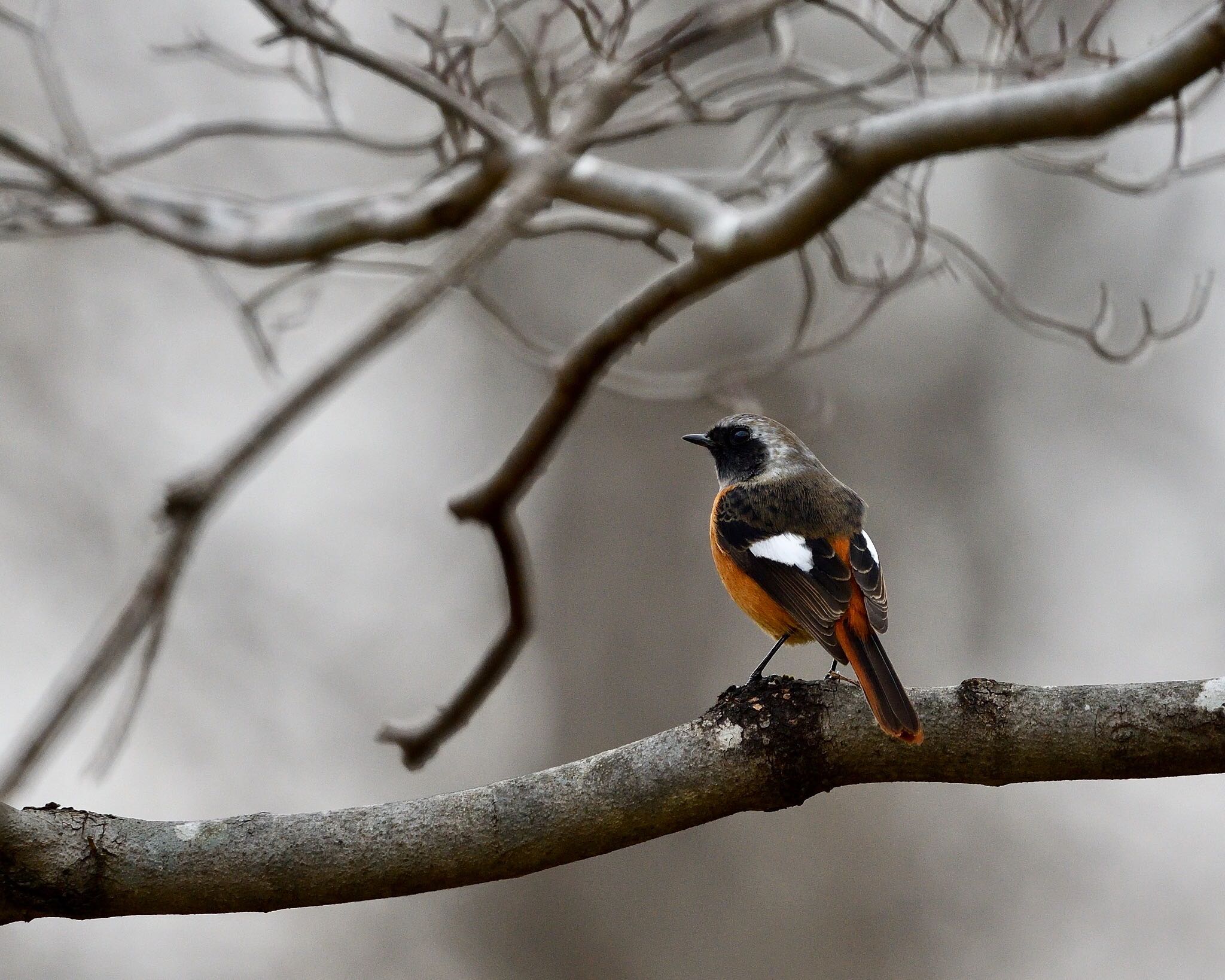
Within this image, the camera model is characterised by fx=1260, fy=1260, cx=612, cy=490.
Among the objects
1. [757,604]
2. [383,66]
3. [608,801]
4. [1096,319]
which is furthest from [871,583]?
[383,66]

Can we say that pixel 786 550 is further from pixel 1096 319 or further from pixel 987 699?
pixel 1096 319

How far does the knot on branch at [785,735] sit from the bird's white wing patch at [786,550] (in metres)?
1.11

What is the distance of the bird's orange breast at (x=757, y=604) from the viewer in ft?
12.5

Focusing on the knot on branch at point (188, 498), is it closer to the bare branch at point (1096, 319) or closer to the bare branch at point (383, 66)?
the bare branch at point (383, 66)

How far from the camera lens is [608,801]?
2.50 metres

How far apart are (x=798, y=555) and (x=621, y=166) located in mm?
1760

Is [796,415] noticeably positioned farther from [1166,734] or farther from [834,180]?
[1166,734]

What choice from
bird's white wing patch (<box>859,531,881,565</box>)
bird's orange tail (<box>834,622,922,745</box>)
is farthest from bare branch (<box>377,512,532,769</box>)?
bird's orange tail (<box>834,622,922,745</box>)

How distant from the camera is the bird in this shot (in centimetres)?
355

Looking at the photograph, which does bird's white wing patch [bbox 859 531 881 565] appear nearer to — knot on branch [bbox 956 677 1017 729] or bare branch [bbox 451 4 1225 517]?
bare branch [bbox 451 4 1225 517]

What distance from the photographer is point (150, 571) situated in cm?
179

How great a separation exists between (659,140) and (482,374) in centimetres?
230

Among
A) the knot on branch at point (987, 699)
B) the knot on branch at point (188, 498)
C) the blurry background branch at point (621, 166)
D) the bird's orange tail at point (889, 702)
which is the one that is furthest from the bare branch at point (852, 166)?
the knot on branch at point (188, 498)

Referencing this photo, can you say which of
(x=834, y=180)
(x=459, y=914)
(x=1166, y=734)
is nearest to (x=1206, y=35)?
(x=834, y=180)
